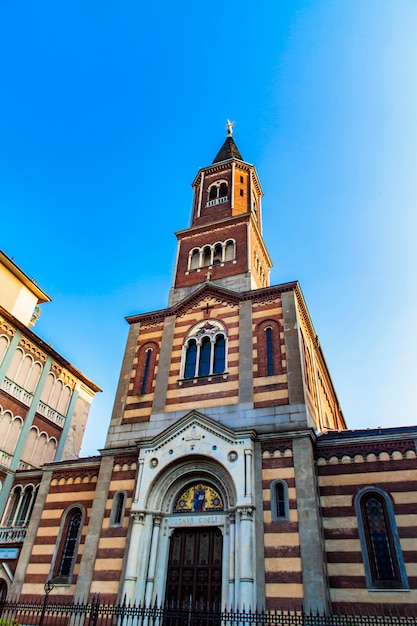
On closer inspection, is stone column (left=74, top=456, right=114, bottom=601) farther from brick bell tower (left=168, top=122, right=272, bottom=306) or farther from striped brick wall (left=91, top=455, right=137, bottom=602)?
brick bell tower (left=168, top=122, right=272, bottom=306)

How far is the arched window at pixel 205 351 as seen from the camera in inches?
895

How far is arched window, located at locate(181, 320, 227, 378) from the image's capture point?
74.6 feet

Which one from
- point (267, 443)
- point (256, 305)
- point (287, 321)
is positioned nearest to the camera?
point (267, 443)

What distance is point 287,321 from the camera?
73.0 feet

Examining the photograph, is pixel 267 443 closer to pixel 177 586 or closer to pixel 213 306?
pixel 177 586

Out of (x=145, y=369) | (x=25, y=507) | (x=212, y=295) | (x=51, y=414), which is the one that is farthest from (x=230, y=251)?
(x=25, y=507)

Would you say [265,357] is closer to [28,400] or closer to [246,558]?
[246,558]

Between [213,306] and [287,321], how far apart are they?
4.52 meters

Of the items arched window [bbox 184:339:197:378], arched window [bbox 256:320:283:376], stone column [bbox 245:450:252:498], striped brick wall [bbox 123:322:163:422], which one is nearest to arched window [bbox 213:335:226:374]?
arched window [bbox 184:339:197:378]

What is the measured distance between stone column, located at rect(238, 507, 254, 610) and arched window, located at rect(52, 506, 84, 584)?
7.82m

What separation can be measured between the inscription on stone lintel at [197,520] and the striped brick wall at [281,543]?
2.17 m

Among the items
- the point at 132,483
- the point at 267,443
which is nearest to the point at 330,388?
the point at 267,443

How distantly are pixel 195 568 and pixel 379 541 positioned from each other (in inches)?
273

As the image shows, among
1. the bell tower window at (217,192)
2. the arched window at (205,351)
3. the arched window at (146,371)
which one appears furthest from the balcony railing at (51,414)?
the bell tower window at (217,192)
